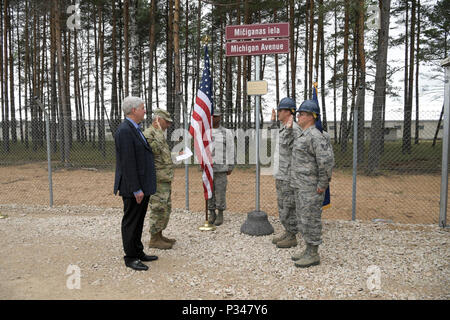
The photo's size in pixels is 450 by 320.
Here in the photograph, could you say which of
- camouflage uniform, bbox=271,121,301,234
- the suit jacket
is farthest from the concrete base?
the suit jacket

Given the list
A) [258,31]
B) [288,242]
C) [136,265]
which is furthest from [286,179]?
[258,31]

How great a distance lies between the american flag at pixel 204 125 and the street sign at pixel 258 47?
456mm

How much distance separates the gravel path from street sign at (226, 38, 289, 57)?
291cm

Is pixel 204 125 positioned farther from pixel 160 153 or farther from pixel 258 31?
pixel 258 31

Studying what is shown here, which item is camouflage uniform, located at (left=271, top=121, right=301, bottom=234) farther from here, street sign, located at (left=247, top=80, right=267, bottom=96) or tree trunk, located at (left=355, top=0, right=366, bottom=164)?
tree trunk, located at (left=355, top=0, right=366, bottom=164)

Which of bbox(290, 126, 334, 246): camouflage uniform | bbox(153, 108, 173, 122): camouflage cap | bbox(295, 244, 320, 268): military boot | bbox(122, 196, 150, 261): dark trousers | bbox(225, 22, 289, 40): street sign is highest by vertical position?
bbox(225, 22, 289, 40): street sign

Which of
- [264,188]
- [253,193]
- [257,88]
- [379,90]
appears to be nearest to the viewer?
[257,88]

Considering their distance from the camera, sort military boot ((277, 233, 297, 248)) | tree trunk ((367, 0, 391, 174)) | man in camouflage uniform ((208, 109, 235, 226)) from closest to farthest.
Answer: military boot ((277, 233, 297, 248)) → man in camouflage uniform ((208, 109, 235, 226)) → tree trunk ((367, 0, 391, 174))

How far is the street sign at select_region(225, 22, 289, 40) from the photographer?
4.90 m

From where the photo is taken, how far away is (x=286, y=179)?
4398 mm

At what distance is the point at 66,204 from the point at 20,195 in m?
2.12

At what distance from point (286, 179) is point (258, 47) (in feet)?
7.06

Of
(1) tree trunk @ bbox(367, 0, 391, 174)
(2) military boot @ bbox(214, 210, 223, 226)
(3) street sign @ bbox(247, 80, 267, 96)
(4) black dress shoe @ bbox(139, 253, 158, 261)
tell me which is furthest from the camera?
Result: (1) tree trunk @ bbox(367, 0, 391, 174)

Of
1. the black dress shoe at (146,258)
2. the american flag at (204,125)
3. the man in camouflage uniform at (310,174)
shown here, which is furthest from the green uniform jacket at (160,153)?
the man in camouflage uniform at (310,174)
